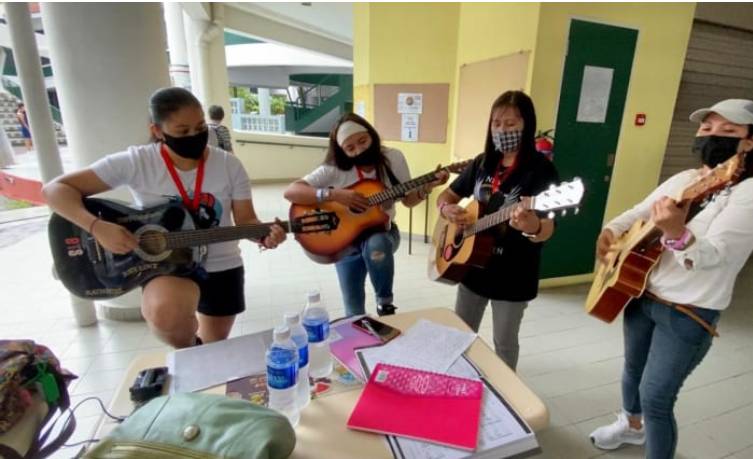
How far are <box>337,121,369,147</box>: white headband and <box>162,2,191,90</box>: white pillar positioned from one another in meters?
5.21

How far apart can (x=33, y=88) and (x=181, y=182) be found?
4.91ft

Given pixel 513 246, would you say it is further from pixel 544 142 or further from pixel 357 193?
pixel 544 142

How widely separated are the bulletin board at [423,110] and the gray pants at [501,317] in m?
2.51

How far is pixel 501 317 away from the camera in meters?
1.51

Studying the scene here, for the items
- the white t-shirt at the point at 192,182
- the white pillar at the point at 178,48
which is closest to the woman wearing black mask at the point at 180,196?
the white t-shirt at the point at 192,182

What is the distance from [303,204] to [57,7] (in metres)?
1.77

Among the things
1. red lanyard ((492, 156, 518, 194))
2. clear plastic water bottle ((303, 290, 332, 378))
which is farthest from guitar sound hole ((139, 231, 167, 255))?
red lanyard ((492, 156, 518, 194))

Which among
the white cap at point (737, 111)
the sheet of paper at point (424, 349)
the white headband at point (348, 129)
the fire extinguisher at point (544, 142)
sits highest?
the white cap at point (737, 111)

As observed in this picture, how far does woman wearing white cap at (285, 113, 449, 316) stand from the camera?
180cm

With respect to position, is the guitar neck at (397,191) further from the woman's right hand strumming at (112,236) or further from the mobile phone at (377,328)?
the woman's right hand strumming at (112,236)

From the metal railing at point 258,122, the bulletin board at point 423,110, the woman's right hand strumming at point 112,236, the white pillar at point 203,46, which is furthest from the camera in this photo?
the metal railing at point 258,122

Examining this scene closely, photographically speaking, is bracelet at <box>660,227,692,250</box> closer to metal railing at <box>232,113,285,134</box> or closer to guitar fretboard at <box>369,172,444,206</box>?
guitar fretboard at <box>369,172,444,206</box>

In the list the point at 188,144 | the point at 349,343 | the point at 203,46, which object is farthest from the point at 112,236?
the point at 203,46

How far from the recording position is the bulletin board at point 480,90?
2.76 m
